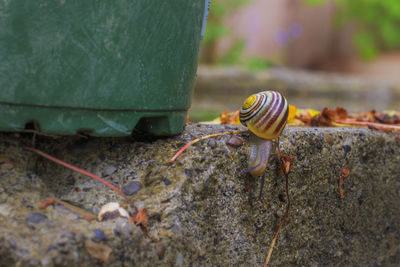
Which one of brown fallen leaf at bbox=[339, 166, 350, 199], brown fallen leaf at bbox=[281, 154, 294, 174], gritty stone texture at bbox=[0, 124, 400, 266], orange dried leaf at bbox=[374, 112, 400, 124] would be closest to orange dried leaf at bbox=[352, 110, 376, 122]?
orange dried leaf at bbox=[374, 112, 400, 124]

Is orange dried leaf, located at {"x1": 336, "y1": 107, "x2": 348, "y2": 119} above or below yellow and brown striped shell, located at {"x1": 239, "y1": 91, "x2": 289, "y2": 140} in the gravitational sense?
below

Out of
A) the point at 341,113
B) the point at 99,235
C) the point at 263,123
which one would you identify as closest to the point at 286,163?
the point at 263,123

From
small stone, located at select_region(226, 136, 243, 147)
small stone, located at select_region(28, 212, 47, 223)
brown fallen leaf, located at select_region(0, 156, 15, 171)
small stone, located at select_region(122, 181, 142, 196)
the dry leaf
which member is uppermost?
small stone, located at select_region(226, 136, 243, 147)

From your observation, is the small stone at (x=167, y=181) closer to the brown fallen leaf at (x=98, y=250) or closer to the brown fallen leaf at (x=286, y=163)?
the brown fallen leaf at (x=98, y=250)

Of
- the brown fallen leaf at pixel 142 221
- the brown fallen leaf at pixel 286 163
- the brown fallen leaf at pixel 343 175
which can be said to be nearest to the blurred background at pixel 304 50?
the brown fallen leaf at pixel 343 175

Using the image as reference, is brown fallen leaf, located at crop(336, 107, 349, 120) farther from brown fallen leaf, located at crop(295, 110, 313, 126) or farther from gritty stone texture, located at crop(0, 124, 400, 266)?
gritty stone texture, located at crop(0, 124, 400, 266)

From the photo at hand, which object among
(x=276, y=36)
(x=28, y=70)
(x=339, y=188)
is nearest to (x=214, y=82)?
(x=276, y=36)
